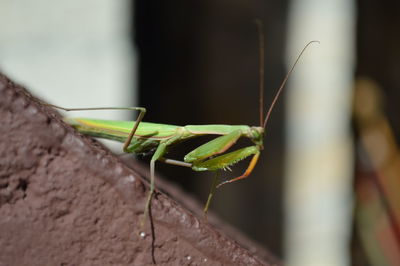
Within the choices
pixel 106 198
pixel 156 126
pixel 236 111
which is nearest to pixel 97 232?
pixel 106 198

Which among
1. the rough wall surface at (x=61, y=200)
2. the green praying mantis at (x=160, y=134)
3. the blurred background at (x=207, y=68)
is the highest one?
the rough wall surface at (x=61, y=200)

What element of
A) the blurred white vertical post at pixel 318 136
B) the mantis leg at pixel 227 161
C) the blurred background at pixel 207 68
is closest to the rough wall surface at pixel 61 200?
the mantis leg at pixel 227 161

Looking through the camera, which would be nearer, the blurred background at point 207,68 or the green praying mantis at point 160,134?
the green praying mantis at point 160,134

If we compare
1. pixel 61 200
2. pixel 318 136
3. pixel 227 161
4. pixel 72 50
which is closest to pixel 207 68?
pixel 72 50

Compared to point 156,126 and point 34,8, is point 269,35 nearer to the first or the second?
point 34,8

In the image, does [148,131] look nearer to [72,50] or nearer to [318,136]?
[72,50]

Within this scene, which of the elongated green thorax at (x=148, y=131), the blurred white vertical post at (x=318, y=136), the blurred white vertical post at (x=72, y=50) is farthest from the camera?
the blurred white vertical post at (x=318, y=136)

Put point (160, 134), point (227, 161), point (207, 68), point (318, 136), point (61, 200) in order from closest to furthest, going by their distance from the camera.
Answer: point (61, 200)
point (227, 161)
point (160, 134)
point (207, 68)
point (318, 136)

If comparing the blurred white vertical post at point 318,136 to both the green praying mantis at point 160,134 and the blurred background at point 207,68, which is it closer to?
the blurred background at point 207,68
